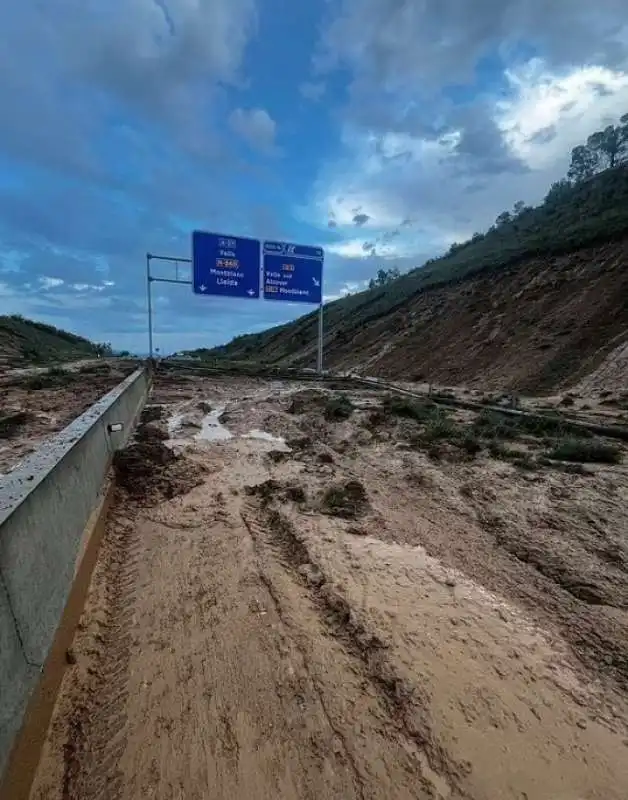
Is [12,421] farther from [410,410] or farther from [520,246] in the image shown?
[520,246]

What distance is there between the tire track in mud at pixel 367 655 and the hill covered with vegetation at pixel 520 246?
1934cm

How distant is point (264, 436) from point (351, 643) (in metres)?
5.69

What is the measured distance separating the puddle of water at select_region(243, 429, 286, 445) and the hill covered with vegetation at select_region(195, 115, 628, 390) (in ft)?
52.6

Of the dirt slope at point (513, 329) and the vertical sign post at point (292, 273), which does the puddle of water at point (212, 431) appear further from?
the vertical sign post at point (292, 273)

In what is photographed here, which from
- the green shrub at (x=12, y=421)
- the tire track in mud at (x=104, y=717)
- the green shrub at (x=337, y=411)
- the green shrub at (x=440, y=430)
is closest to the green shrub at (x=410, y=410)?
the green shrub at (x=440, y=430)

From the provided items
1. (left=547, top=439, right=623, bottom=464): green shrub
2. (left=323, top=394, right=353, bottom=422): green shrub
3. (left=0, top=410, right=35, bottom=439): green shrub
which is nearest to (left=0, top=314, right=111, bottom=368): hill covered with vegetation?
(left=0, top=410, right=35, bottom=439): green shrub

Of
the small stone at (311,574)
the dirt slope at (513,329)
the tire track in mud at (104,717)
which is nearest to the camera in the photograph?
the tire track in mud at (104,717)

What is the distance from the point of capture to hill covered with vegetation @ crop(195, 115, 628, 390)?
22203 mm

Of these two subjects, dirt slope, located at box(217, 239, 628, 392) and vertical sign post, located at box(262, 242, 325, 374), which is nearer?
dirt slope, located at box(217, 239, 628, 392)

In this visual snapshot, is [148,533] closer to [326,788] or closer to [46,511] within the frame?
[46,511]

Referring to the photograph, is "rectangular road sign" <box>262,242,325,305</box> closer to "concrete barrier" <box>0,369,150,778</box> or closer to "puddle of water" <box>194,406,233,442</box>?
"puddle of water" <box>194,406,233,442</box>

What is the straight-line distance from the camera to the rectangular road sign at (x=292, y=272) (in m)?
23.0

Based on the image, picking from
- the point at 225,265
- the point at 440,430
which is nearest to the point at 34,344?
the point at 225,265

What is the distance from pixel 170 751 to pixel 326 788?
0.71 metres
